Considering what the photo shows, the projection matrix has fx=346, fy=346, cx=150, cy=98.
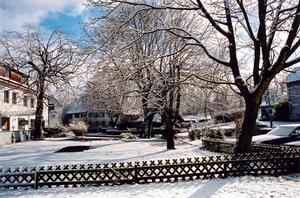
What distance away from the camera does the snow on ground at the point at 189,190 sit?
28.8 feet

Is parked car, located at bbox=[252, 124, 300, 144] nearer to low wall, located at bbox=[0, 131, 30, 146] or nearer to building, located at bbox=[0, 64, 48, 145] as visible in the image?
low wall, located at bbox=[0, 131, 30, 146]

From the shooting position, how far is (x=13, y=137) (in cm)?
3095

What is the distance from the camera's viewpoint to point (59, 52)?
1355 inches

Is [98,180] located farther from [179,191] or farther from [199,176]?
[199,176]

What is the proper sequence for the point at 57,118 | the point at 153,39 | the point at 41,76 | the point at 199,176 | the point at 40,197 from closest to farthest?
the point at 40,197 → the point at 199,176 → the point at 153,39 → the point at 41,76 → the point at 57,118

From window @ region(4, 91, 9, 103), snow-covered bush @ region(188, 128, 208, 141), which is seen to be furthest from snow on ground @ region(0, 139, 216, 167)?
window @ region(4, 91, 9, 103)

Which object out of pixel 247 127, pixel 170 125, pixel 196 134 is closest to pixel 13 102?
pixel 196 134

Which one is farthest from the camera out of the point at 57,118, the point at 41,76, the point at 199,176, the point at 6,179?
the point at 57,118

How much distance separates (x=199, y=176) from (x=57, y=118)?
60.5m

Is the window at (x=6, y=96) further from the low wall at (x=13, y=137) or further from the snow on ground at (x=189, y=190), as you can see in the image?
the snow on ground at (x=189, y=190)

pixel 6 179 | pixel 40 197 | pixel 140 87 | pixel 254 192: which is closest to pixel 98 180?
pixel 40 197

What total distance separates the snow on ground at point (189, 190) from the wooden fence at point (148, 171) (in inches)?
11.7

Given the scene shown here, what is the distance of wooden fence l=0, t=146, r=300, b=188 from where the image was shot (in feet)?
32.9

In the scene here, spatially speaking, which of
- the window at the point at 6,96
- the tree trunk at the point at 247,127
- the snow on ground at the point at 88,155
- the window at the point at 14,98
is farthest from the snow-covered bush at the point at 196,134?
the window at the point at 14,98
